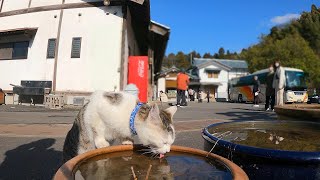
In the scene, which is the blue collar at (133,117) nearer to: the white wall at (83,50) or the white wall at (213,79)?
the white wall at (83,50)

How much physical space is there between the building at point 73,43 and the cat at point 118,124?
9793 millimetres

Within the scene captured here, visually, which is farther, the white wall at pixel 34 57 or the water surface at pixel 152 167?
the white wall at pixel 34 57

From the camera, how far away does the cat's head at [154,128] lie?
2165 mm

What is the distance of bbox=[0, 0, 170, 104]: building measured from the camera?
12.9 m

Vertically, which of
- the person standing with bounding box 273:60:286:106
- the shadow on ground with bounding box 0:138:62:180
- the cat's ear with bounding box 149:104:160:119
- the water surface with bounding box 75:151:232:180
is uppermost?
the person standing with bounding box 273:60:286:106

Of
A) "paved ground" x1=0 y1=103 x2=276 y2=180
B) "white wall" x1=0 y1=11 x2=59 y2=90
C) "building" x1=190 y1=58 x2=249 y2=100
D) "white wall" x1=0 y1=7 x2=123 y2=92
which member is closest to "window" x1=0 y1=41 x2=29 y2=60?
"white wall" x1=0 y1=11 x2=59 y2=90

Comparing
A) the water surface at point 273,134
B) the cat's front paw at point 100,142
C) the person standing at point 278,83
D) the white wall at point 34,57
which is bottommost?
the cat's front paw at point 100,142

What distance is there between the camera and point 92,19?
13219 millimetres

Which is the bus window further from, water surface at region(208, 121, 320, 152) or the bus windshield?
water surface at region(208, 121, 320, 152)

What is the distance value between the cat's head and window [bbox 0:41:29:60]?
13.8 m

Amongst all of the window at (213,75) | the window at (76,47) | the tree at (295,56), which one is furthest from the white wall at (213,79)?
the window at (76,47)

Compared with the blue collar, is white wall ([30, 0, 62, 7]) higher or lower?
higher

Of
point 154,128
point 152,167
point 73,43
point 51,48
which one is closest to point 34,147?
point 154,128

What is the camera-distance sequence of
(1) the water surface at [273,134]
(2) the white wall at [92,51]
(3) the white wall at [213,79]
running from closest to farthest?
(1) the water surface at [273,134] → (2) the white wall at [92,51] → (3) the white wall at [213,79]
